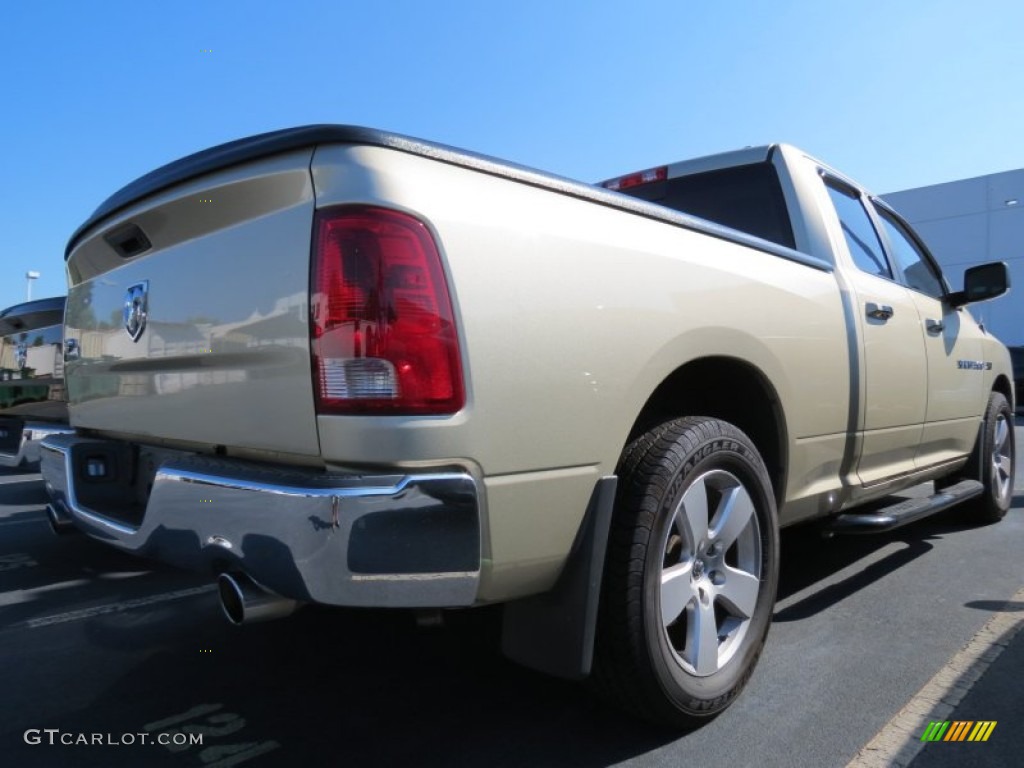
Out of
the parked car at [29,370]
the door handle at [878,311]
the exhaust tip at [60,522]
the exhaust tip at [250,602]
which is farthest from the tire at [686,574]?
the parked car at [29,370]

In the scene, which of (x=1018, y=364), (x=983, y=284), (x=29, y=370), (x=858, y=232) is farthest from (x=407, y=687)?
(x=1018, y=364)

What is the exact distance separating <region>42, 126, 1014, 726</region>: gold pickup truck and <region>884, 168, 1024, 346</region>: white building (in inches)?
1133

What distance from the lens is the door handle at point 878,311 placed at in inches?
126

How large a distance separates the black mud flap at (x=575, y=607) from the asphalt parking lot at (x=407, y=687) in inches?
14.4

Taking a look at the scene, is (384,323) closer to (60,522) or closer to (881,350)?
(60,522)

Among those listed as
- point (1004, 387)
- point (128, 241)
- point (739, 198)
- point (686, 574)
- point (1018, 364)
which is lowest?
point (686, 574)

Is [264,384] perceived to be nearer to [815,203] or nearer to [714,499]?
[714,499]

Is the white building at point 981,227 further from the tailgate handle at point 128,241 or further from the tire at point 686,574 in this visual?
the tailgate handle at point 128,241

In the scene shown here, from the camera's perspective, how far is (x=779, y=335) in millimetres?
2568

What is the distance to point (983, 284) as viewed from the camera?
420cm

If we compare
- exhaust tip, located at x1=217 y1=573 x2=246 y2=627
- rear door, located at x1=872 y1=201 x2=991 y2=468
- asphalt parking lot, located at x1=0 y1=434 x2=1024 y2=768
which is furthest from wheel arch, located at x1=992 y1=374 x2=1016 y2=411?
exhaust tip, located at x1=217 y1=573 x2=246 y2=627

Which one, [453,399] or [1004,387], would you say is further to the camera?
[1004,387]

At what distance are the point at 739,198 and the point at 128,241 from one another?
2.63 metres

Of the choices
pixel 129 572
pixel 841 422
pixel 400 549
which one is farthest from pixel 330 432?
pixel 129 572
